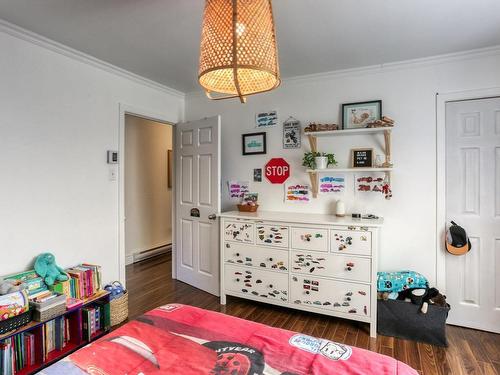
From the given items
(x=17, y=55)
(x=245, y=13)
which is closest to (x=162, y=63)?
A: (x=17, y=55)

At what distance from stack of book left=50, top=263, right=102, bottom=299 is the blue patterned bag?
2.39m

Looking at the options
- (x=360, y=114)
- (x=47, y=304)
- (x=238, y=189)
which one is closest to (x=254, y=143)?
(x=238, y=189)

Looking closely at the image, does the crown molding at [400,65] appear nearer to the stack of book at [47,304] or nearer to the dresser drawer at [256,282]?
the dresser drawer at [256,282]

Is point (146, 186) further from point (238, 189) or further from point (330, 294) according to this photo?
point (330, 294)

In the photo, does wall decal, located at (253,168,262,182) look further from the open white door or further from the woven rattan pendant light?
the woven rattan pendant light

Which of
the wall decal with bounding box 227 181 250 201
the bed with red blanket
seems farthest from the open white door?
the bed with red blanket

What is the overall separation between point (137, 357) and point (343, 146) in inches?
97.1

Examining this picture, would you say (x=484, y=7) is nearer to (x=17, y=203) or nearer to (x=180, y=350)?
(x=180, y=350)

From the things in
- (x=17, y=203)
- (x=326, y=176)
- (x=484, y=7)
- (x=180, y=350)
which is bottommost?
(x=180, y=350)

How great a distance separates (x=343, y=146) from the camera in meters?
2.90

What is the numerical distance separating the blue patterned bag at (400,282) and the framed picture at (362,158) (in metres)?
1.01

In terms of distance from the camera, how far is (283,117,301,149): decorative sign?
3.12 m

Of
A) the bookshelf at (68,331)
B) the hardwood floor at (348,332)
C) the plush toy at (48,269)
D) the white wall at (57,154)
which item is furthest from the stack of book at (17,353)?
the hardwood floor at (348,332)

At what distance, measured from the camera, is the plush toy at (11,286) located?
74.7 inches
